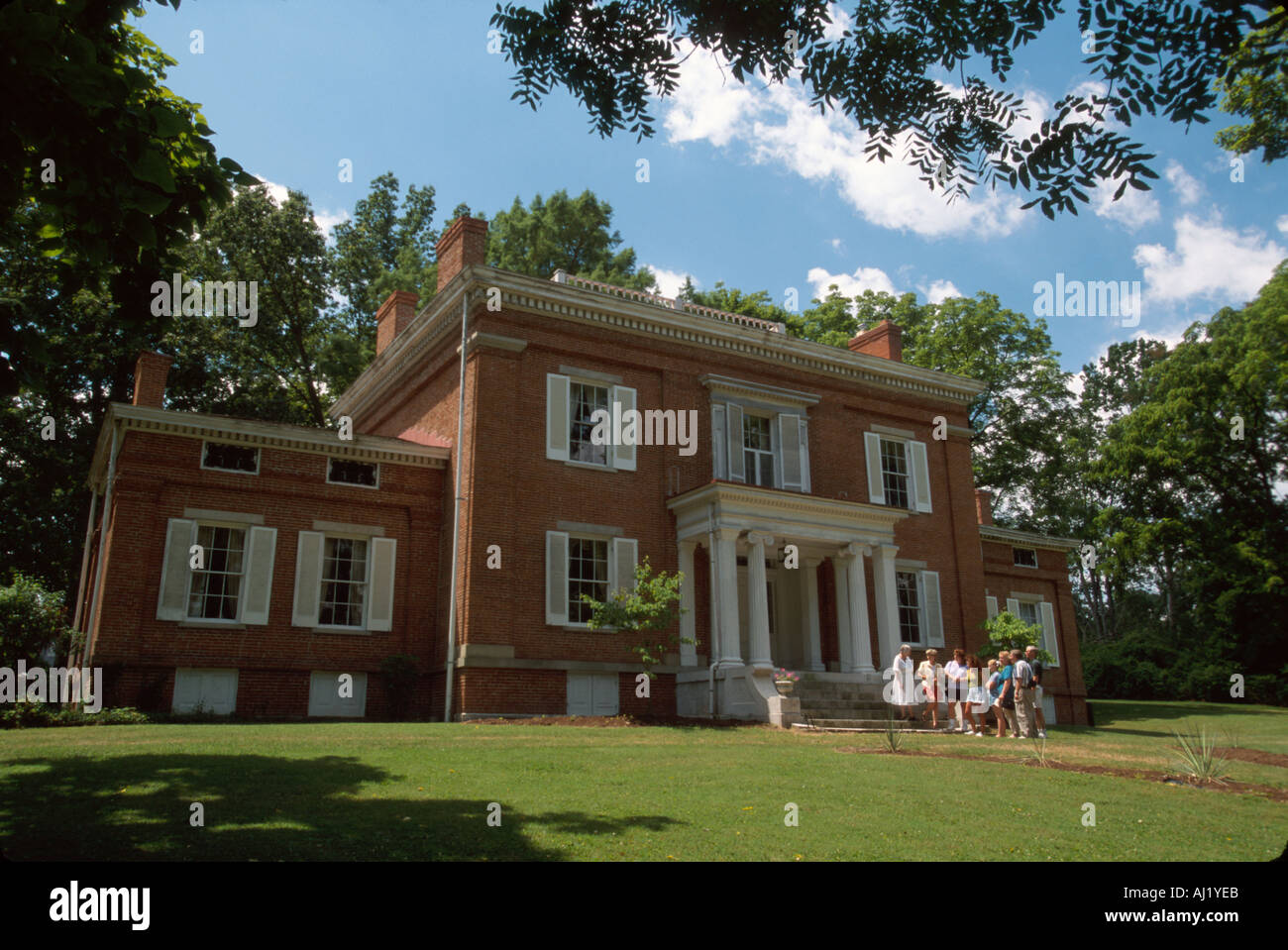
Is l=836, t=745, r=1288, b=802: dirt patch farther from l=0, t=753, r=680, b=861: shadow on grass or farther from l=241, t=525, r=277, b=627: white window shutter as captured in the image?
l=241, t=525, r=277, b=627: white window shutter

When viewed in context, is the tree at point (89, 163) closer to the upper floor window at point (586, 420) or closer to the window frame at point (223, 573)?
the window frame at point (223, 573)

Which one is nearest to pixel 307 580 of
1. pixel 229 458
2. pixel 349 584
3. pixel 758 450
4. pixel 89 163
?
pixel 349 584

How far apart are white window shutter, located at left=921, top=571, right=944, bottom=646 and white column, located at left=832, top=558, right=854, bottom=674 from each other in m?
3.56

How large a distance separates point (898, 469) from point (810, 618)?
554 cm

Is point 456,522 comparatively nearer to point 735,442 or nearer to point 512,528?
point 512,528

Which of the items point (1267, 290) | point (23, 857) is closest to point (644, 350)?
point (23, 857)

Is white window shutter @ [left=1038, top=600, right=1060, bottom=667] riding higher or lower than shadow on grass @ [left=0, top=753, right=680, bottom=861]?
higher

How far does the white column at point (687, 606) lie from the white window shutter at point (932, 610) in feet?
24.4

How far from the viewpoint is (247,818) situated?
255 inches

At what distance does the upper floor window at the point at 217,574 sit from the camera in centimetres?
1820

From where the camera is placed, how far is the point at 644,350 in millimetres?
21844

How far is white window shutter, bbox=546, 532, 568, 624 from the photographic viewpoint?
1928cm

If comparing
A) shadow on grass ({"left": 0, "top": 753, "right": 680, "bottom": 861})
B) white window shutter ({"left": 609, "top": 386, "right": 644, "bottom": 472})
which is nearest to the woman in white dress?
white window shutter ({"left": 609, "top": 386, "right": 644, "bottom": 472})

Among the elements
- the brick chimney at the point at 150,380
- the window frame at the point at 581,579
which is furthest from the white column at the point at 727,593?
the brick chimney at the point at 150,380
